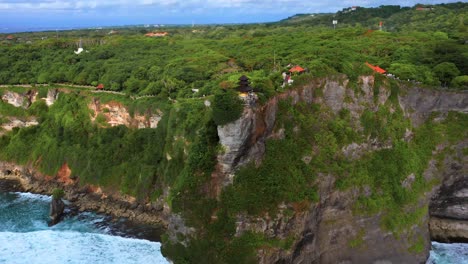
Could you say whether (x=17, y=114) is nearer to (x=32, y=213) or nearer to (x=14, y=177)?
(x=14, y=177)

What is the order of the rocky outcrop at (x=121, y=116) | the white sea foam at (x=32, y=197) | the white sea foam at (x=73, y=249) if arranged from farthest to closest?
1. the rocky outcrop at (x=121, y=116)
2. the white sea foam at (x=32, y=197)
3. the white sea foam at (x=73, y=249)

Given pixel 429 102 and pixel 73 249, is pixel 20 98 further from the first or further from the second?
pixel 429 102

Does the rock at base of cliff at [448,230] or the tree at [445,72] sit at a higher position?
the tree at [445,72]

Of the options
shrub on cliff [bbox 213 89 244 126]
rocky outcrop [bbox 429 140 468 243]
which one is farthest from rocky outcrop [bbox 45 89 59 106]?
rocky outcrop [bbox 429 140 468 243]

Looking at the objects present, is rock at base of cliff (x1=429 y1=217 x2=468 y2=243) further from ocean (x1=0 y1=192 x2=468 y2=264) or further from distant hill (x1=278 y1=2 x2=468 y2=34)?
distant hill (x1=278 y1=2 x2=468 y2=34)

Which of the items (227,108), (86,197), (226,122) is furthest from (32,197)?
(227,108)

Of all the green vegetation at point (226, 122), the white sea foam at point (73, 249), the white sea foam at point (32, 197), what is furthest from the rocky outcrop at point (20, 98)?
the white sea foam at point (73, 249)

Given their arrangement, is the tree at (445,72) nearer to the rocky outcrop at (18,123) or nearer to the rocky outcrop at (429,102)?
the rocky outcrop at (429,102)
